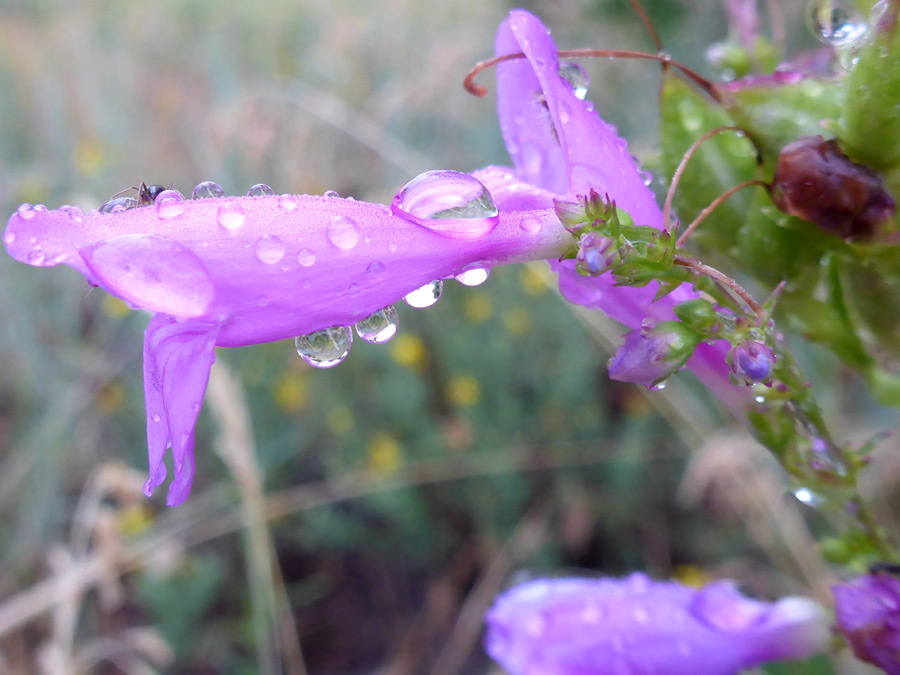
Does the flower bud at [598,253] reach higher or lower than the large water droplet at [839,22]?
lower

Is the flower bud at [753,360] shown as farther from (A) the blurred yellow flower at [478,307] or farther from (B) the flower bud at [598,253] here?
(A) the blurred yellow flower at [478,307]

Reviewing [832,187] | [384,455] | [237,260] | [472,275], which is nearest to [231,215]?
[237,260]

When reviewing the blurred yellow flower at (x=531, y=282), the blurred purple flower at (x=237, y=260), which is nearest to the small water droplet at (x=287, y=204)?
the blurred purple flower at (x=237, y=260)

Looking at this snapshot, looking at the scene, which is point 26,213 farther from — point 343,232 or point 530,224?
point 530,224

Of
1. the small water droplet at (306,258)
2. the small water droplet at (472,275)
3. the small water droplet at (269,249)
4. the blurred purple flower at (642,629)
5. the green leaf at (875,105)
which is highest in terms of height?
the green leaf at (875,105)

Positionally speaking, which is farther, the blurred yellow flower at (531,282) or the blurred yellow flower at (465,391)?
the blurred yellow flower at (531,282)

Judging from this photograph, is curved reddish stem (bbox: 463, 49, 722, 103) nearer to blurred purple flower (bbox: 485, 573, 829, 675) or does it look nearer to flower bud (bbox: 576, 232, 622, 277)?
flower bud (bbox: 576, 232, 622, 277)

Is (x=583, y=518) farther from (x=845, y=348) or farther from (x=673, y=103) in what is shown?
(x=673, y=103)

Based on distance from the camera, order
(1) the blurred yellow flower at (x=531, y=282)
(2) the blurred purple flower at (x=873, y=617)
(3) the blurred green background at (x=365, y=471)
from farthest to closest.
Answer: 1. (1) the blurred yellow flower at (x=531, y=282)
2. (3) the blurred green background at (x=365, y=471)
3. (2) the blurred purple flower at (x=873, y=617)
